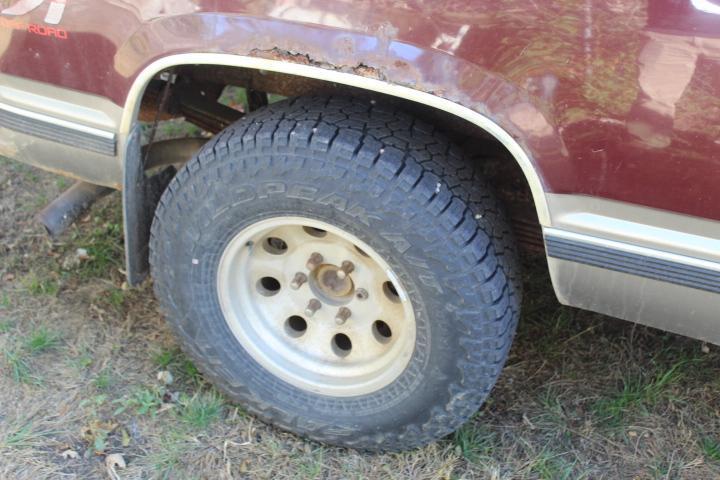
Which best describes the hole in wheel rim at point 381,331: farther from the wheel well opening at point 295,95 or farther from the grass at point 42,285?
the grass at point 42,285

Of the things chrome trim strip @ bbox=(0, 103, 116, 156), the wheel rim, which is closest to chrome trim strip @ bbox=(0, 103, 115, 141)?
chrome trim strip @ bbox=(0, 103, 116, 156)

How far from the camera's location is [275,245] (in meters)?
2.54

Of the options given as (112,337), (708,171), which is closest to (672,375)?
(708,171)

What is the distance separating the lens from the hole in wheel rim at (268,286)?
252 centimetres

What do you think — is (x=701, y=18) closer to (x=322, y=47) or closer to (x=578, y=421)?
(x=322, y=47)

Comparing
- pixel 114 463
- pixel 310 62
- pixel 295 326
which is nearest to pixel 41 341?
pixel 114 463

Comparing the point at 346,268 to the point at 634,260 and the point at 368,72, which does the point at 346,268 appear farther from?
the point at 634,260

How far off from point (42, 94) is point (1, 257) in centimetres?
131

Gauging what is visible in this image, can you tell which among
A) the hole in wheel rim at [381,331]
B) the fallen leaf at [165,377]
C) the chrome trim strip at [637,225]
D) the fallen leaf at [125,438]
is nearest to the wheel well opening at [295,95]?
the chrome trim strip at [637,225]

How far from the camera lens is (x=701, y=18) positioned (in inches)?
60.8

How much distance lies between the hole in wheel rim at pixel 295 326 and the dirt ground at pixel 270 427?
0.37 m

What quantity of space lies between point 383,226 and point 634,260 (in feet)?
2.16

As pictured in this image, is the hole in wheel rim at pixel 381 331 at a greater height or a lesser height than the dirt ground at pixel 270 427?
greater

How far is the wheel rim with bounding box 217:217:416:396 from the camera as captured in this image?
2.33 metres
